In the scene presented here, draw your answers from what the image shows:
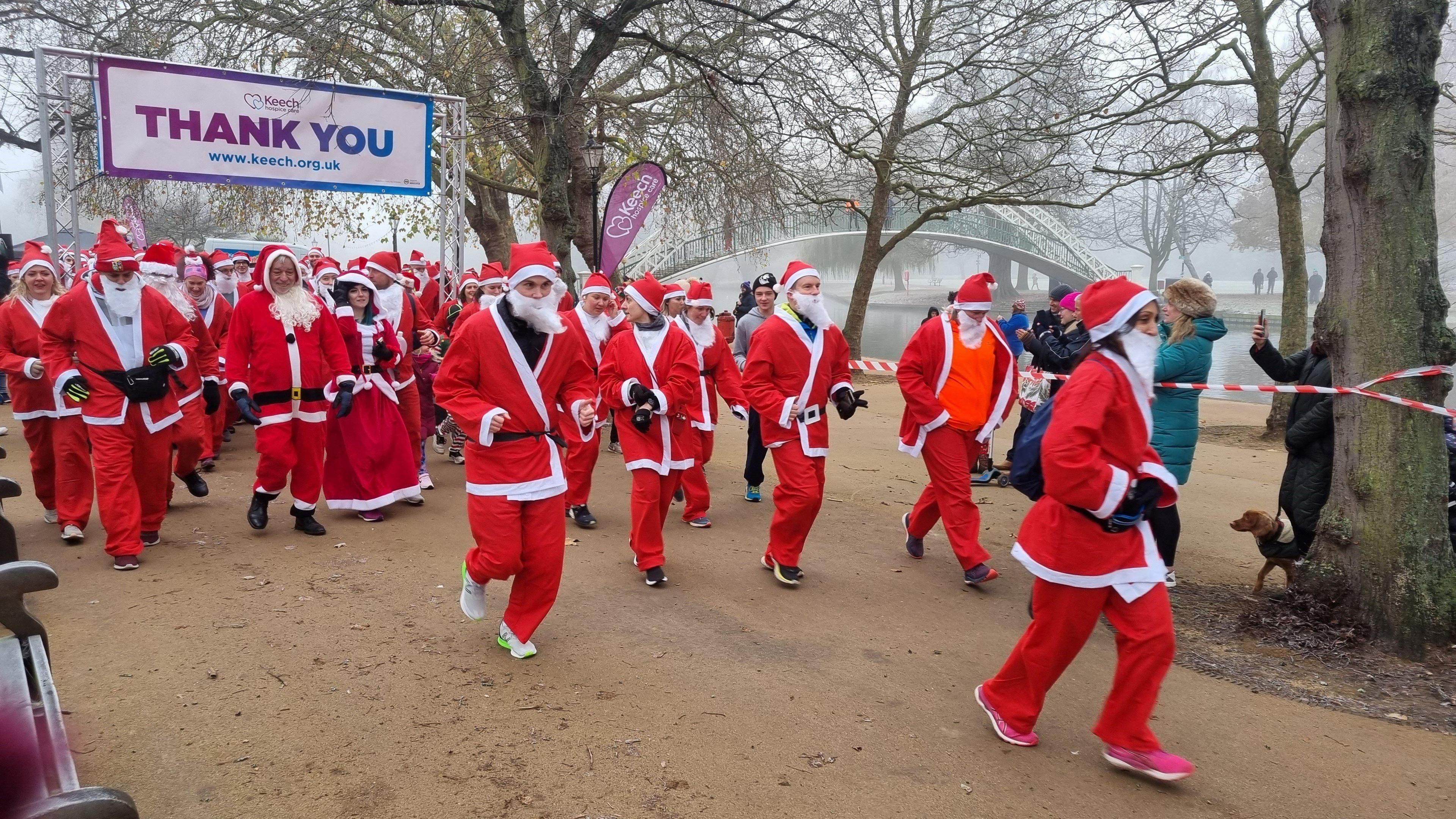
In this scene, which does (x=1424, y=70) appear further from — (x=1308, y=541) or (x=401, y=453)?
(x=401, y=453)

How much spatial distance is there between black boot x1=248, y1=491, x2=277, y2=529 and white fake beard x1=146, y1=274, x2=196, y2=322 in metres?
1.26

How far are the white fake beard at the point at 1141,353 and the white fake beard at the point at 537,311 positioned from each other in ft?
8.11

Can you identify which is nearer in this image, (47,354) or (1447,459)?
(1447,459)

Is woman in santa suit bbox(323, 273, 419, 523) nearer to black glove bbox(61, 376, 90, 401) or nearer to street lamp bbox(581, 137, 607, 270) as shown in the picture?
black glove bbox(61, 376, 90, 401)

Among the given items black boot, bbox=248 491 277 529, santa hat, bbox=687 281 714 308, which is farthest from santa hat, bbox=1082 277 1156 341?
black boot, bbox=248 491 277 529

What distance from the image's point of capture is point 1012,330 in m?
8.99

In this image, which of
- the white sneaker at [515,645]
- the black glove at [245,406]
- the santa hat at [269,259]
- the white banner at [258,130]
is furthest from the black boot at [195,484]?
the white sneaker at [515,645]

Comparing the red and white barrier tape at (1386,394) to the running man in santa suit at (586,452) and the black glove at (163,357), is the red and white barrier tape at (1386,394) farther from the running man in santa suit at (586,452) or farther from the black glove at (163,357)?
the black glove at (163,357)

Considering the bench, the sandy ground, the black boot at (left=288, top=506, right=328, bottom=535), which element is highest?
the bench

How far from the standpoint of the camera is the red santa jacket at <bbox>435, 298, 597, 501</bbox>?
4.45 metres

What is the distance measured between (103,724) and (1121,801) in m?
3.79

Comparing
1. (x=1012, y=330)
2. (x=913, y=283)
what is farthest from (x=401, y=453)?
(x=913, y=283)

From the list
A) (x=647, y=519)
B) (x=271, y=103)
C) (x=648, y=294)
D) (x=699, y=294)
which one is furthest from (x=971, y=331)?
(x=271, y=103)

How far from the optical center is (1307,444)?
558 cm
